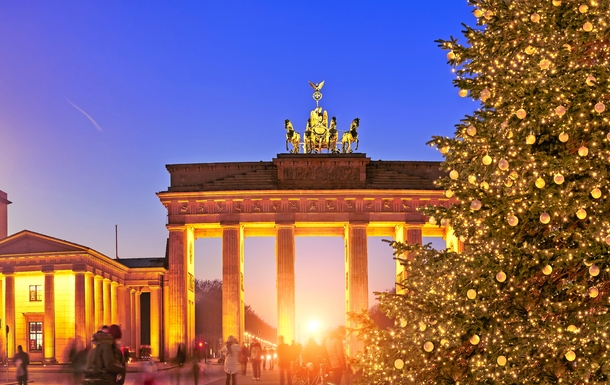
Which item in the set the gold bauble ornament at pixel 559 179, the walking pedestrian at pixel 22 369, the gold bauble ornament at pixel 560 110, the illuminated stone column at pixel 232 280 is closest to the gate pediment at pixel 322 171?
the illuminated stone column at pixel 232 280

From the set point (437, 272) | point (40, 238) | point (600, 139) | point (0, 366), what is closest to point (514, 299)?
point (437, 272)

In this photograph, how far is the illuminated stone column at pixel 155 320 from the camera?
2566 inches

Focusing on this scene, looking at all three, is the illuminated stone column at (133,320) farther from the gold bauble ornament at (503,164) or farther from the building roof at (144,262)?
the gold bauble ornament at (503,164)

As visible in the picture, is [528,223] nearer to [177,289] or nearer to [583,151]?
[583,151]

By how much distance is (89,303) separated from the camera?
5825 cm

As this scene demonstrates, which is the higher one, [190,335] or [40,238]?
[40,238]

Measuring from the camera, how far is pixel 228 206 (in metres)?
61.7

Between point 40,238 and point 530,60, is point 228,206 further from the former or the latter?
point 530,60

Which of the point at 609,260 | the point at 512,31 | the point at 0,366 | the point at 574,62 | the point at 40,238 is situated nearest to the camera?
the point at 609,260

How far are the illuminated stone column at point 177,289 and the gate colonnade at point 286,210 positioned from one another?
0.08m

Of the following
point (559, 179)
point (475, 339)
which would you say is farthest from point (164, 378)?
point (559, 179)

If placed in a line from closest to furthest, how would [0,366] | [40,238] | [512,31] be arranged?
1. [512,31]
2. [0,366]
3. [40,238]

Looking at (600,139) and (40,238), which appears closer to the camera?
(600,139)

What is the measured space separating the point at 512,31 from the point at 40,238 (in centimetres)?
5216
